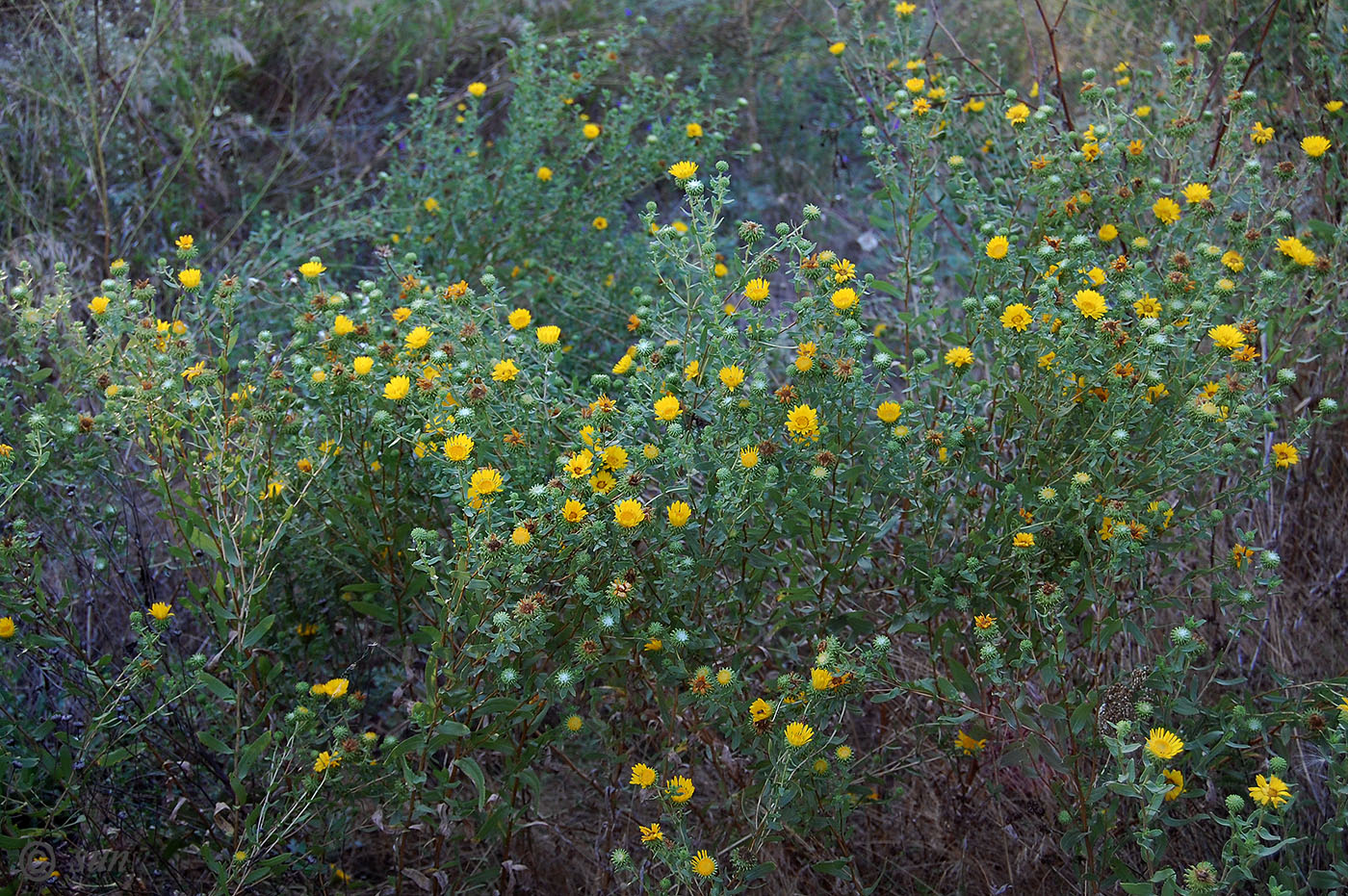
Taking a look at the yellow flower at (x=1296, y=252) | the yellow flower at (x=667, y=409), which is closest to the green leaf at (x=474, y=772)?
the yellow flower at (x=667, y=409)

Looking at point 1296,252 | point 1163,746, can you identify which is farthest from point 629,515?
point 1296,252

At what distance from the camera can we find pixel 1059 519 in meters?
1.97

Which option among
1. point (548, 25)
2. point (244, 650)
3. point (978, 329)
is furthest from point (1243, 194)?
point (548, 25)

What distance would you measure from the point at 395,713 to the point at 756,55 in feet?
12.6

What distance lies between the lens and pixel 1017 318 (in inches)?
79.9

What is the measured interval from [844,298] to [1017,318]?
13.3 inches

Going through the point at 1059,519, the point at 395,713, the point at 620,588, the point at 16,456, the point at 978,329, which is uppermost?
the point at 978,329

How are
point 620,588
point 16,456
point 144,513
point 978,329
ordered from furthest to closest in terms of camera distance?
point 144,513 → point 16,456 → point 978,329 → point 620,588

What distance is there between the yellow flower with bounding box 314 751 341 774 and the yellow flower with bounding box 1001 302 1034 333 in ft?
4.79

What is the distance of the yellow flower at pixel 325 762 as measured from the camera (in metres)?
1.97

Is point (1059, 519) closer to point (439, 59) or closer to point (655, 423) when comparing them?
point (655, 423)

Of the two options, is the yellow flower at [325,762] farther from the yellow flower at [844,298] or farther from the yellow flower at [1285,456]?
the yellow flower at [1285,456]

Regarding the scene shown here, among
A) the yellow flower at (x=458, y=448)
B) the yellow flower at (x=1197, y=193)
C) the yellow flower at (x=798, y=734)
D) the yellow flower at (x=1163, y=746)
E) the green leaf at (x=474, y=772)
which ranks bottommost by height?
the green leaf at (x=474, y=772)

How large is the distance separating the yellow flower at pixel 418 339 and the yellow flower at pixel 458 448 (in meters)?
0.33
